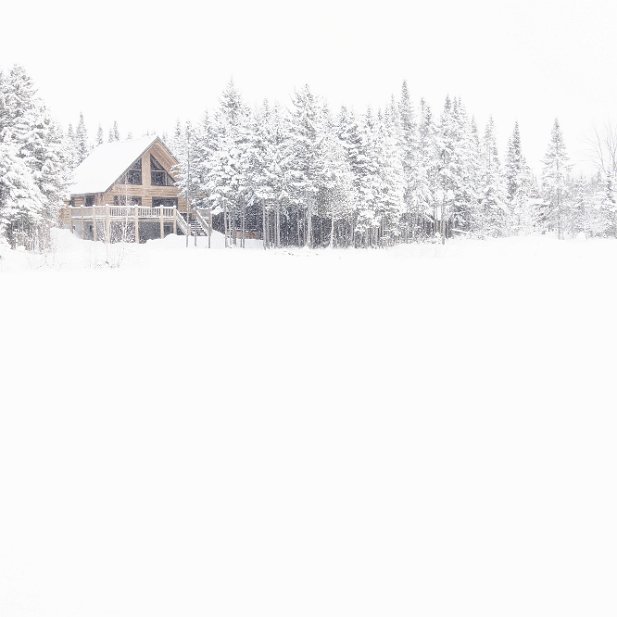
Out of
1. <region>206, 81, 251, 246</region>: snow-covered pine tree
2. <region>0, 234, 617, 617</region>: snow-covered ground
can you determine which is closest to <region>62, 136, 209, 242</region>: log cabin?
<region>206, 81, 251, 246</region>: snow-covered pine tree

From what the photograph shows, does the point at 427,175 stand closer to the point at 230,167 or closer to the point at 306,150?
the point at 306,150

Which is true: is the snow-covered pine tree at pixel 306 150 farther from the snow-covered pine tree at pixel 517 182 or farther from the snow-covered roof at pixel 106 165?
the snow-covered pine tree at pixel 517 182

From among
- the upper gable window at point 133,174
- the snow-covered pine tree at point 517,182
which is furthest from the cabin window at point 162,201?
the snow-covered pine tree at point 517,182

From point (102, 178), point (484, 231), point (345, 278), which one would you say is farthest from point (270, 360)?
point (484, 231)

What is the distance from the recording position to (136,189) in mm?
46031

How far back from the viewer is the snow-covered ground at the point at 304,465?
4062 millimetres

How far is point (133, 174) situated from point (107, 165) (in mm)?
2704

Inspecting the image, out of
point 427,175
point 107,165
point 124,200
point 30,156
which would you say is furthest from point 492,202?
point 30,156

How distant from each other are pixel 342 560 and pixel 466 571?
879 mm

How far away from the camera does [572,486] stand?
17.7ft

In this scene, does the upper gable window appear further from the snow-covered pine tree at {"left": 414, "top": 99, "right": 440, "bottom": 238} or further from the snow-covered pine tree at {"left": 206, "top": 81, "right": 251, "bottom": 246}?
the snow-covered pine tree at {"left": 414, "top": 99, "right": 440, "bottom": 238}

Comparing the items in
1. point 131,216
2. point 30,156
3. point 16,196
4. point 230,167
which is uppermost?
point 230,167

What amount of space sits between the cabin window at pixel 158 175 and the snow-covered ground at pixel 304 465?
3744 centimetres

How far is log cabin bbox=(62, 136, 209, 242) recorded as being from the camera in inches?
1718
